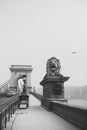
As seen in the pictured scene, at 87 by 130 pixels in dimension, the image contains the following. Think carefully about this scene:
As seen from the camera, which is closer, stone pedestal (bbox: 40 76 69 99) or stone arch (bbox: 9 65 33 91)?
stone pedestal (bbox: 40 76 69 99)

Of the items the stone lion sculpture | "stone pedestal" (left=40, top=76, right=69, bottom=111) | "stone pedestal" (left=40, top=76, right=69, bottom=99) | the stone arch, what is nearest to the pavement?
"stone pedestal" (left=40, top=76, right=69, bottom=111)

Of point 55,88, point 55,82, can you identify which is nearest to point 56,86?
point 55,88

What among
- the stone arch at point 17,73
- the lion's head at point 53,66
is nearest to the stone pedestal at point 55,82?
the lion's head at point 53,66

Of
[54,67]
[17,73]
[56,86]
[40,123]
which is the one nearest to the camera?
[40,123]

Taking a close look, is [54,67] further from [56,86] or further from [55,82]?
[56,86]

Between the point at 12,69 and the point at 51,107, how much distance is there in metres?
69.0

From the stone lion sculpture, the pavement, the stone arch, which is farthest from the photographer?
the stone arch

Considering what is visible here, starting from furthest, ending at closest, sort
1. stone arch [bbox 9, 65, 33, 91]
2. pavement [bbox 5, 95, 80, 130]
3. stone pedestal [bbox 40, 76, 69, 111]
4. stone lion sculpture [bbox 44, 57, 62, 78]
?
stone arch [bbox 9, 65, 33, 91] → stone lion sculpture [bbox 44, 57, 62, 78] → stone pedestal [bbox 40, 76, 69, 111] → pavement [bbox 5, 95, 80, 130]

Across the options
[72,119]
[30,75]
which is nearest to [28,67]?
[30,75]

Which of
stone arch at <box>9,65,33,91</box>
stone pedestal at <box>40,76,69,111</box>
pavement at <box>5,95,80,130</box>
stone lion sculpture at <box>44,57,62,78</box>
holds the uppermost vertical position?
stone arch at <box>9,65,33,91</box>

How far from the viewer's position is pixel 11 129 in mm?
6957

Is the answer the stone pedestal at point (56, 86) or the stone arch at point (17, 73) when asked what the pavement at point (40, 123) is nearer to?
the stone pedestal at point (56, 86)

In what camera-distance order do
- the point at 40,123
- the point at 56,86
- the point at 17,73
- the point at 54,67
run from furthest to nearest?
the point at 17,73
the point at 54,67
the point at 56,86
the point at 40,123

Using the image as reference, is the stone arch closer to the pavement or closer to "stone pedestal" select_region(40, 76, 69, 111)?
"stone pedestal" select_region(40, 76, 69, 111)
